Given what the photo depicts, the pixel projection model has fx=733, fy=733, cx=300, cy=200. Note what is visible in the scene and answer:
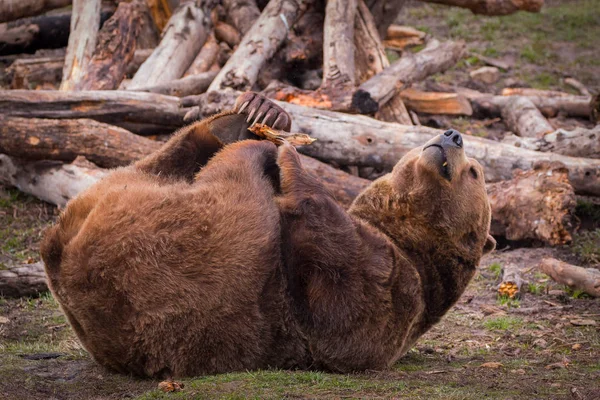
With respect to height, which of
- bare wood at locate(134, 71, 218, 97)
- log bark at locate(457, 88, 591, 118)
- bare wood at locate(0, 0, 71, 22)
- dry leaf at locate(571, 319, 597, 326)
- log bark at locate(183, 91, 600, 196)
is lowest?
dry leaf at locate(571, 319, 597, 326)

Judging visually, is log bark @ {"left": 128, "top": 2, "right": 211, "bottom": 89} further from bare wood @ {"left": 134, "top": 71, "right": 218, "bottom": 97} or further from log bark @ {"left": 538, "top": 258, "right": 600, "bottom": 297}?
log bark @ {"left": 538, "top": 258, "right": 600, "bottom": 297}

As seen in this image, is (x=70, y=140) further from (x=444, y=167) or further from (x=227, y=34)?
(x=444, y=167)

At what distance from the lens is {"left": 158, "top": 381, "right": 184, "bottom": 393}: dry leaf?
3867mm

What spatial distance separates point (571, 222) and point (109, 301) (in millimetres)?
6075

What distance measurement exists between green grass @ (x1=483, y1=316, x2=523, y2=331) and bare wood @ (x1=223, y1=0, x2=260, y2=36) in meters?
7.13

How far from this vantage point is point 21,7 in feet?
34.4

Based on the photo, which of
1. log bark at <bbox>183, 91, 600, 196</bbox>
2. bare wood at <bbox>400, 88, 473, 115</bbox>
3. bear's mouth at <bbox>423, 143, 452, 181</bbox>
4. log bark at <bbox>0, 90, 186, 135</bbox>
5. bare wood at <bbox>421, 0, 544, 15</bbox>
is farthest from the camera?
bare wood at <bbox>400, 88, 473, 115</bbox>

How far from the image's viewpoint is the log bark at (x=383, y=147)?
28.5 ft

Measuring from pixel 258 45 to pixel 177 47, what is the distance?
150cm

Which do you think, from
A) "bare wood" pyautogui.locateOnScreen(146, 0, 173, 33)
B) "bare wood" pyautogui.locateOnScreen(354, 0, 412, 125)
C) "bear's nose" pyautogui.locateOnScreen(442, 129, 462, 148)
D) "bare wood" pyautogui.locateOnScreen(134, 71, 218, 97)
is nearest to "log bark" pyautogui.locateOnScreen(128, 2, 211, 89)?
"bare wood" pyautogui.locateOnScreen(134, 71, 218, 97)

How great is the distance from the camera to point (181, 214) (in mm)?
4195

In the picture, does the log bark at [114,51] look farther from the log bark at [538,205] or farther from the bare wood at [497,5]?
the log bark at [538,205]

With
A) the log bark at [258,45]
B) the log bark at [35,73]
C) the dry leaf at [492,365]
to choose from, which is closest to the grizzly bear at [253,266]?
the dry leaf at [492,365]

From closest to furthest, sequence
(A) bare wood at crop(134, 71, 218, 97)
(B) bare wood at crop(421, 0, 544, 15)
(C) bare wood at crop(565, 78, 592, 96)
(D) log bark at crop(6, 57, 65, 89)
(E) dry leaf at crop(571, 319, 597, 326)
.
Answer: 1. (E) dry leaf at crop(571, 319, 597, 326)
2. (A) bare wood at crop(134, 71, 218, 97)
3. (B) bare wood at crop(421, 0, 544, 15)
4. (D) log bark at crop(6, 57, 65, 89)
5. (C) bare wood at crop(565, 78, 592, 96)
